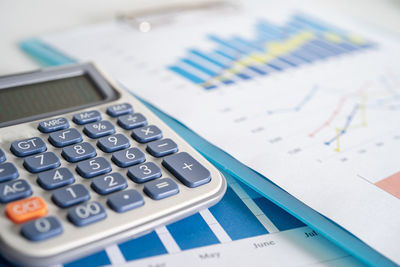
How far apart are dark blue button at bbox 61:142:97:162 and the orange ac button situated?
0.05 m

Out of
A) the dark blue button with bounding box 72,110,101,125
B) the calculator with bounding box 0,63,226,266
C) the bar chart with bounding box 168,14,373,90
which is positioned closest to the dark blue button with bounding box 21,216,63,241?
the calculator with bounding box 0,63,226,266

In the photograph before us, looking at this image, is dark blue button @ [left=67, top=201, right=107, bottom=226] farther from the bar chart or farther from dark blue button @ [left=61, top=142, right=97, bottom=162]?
the bar chart

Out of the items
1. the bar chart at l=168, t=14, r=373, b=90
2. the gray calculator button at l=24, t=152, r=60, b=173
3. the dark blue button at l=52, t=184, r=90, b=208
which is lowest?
the bar chart at l=168, t=14, r=373, b=90

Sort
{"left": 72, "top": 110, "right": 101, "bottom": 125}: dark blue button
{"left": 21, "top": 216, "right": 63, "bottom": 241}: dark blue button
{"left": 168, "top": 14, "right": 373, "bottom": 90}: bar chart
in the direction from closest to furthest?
{"left": 21, "top": 216, "right": 63, "bottom": 241}: dark blue button < {"left": 72, "top": 110, "right": 101, "bottom": 125}: dark blue button < {"left": 168, "top": 14, "right": 373, "bottom": 90}: bar chart

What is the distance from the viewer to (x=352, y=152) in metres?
0.36

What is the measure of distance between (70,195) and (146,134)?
8 centimetres

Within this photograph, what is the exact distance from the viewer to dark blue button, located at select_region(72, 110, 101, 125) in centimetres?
33

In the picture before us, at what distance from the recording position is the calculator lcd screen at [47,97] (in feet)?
1.09

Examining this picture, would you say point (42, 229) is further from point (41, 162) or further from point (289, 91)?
point (289, 91)

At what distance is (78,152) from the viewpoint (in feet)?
0.97

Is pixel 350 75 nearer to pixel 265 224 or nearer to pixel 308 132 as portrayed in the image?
pixel 308 132

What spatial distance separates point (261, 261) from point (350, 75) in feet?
0.98

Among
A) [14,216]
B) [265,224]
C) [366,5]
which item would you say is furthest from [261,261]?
[366,5]

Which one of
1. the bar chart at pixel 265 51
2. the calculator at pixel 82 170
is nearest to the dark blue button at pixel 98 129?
the calculator at pixel 82 170
